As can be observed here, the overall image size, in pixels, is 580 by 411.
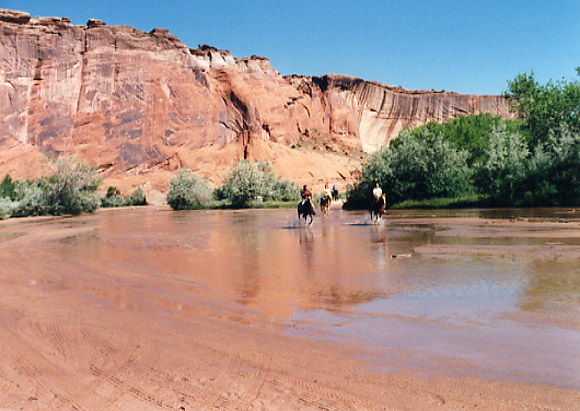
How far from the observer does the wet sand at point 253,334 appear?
4.47m

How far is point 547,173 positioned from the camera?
33.2 meters

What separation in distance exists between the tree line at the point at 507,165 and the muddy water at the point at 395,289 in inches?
669

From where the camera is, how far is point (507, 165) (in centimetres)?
3447

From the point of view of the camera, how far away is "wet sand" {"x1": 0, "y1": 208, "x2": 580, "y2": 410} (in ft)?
14.7

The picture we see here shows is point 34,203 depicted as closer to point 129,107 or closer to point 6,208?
point 6,208

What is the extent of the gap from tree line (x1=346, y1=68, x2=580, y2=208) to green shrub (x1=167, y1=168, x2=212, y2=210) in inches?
721

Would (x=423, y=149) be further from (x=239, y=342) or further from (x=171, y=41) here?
(x=171, y=41)

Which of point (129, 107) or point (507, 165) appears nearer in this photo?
point (507, 165)

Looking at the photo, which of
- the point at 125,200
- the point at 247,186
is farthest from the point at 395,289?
the point at 125,200

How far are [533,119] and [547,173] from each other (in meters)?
9.70

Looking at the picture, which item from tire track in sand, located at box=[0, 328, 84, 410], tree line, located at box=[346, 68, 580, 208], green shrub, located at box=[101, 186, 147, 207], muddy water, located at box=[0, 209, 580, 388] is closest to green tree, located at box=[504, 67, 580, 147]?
tree line, located at box=[346, 68, 580, 208]

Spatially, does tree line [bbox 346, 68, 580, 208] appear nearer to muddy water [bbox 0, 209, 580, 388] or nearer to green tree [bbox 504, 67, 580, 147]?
green tree [bbox 504, 67, 580, 147]

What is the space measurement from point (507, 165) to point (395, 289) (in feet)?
93.2

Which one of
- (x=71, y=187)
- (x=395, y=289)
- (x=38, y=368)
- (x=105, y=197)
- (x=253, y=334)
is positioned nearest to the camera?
(x=38, y=368)
